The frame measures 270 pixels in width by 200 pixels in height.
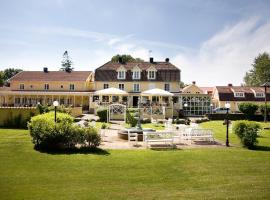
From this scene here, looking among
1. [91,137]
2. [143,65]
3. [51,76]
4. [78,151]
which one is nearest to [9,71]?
[51,76]

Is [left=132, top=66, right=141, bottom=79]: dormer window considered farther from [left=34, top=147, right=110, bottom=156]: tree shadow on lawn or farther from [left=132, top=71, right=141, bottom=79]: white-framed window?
[left=34, top=147, right=110, bottom=156]: tree shadow on lawn

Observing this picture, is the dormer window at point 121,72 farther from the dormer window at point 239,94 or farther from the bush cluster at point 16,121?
the bush cluster at point 16,121

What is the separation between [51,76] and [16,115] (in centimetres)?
2703

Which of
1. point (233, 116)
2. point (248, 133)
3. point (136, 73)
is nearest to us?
point (248, 133)

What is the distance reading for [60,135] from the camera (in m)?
15.3

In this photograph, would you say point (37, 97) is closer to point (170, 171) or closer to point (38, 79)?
point (38, 79)

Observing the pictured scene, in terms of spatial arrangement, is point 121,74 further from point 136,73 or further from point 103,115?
point 103,115

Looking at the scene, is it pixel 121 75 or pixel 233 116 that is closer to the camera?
pixel 233 116

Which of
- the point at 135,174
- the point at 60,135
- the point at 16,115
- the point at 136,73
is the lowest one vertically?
the point at 135,174

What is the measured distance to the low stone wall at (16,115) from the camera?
25.1 m

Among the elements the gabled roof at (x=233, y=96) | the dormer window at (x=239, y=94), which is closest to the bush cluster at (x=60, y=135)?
the gabled roof at (x=233, y=96)

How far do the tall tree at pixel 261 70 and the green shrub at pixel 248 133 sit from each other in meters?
70.8

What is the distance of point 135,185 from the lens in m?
10.2

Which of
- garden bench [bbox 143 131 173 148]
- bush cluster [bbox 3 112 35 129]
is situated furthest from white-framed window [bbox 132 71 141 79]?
garden bench [bbox 143 131 173 148]
